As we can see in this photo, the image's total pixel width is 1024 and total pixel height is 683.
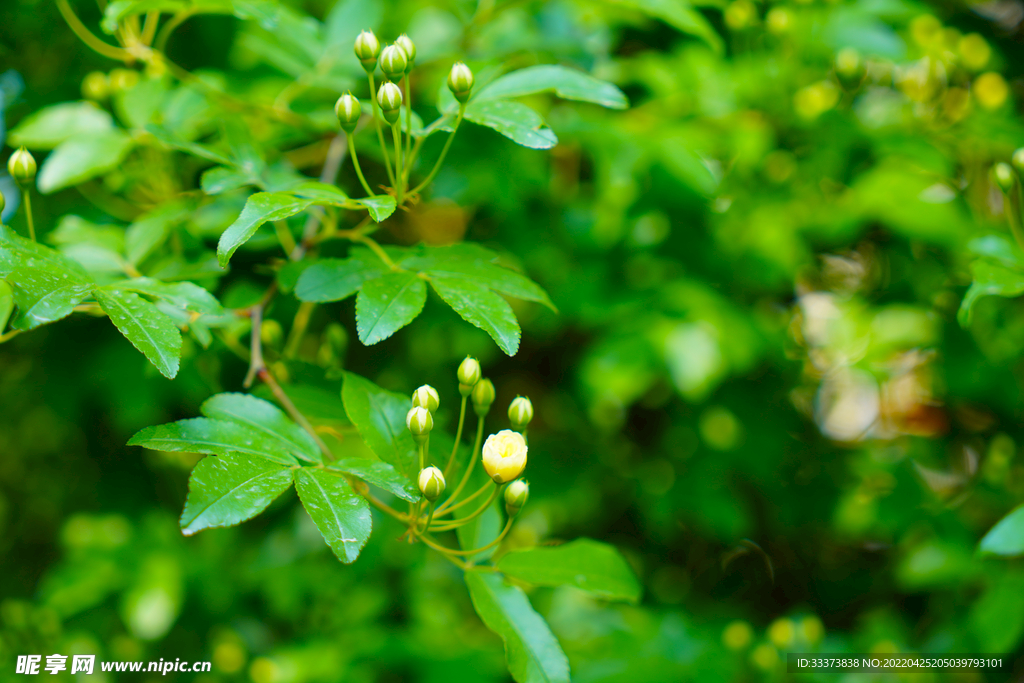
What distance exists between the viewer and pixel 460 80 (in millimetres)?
731

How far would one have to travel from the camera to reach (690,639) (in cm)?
152

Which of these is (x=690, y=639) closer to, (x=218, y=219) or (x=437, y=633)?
(x=437, y=633)

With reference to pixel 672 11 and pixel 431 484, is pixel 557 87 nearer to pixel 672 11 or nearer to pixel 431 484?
pixel 672 11

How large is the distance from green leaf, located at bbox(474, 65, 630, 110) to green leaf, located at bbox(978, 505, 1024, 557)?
2.23 ft

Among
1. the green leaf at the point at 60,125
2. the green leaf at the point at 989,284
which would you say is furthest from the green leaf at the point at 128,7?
the green leaf at the point at 989,284

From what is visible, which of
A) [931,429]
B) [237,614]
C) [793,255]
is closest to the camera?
[793,255]

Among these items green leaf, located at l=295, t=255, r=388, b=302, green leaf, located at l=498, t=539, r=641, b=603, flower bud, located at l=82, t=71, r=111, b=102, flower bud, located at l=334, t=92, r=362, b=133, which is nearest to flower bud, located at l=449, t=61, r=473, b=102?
flower bud, located at l=334, t=92, r=362, b=133

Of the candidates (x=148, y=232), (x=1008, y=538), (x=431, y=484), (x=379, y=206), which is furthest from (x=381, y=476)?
(x=1008, y=538)

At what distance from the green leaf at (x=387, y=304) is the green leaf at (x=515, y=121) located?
184 millimetres

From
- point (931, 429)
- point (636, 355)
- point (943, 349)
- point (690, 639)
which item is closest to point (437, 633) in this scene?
point (690, 639)

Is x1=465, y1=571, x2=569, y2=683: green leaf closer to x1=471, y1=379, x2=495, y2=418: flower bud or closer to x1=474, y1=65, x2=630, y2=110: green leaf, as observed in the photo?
x1=471, y1=379, x2=495, y2=418: flower bud

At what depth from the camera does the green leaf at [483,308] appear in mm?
663

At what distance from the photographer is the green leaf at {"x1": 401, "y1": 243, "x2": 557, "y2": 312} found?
2.43 feet

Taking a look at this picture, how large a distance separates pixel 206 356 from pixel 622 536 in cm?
120
